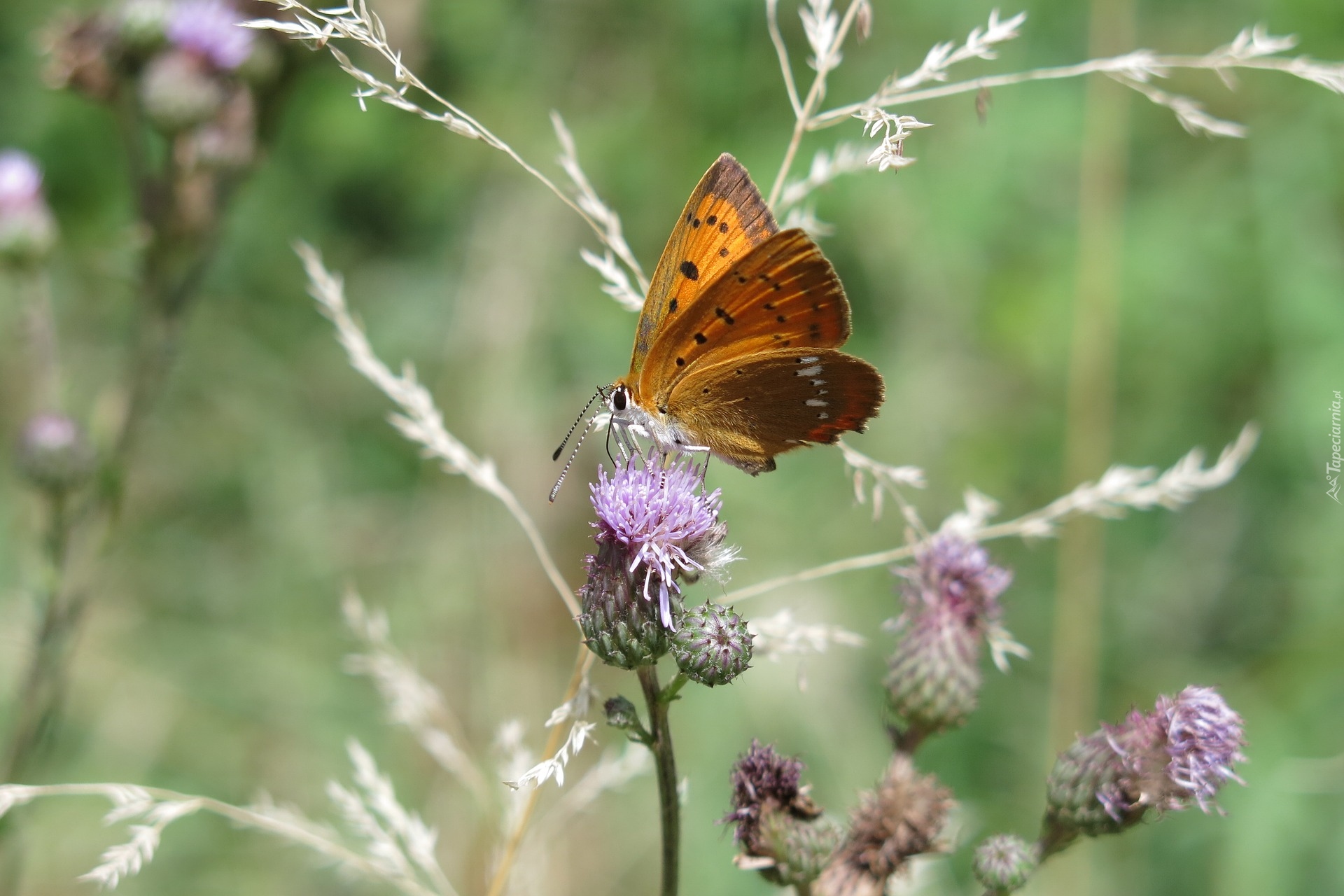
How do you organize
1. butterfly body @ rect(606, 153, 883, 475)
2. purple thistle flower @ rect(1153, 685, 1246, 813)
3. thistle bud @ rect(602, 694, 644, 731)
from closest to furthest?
thistle bud @ rect(602, 694, 644, 731), purple thistle flower @ rect(1153, 685, 1246, 813), butterfly body @ rect(606, 153, 883, 475)

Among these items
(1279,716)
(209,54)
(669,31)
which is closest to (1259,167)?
(1279,716)

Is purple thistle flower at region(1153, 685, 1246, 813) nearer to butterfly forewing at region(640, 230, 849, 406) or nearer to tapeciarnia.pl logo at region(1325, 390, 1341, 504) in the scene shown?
butterfly forewing at region(640, 230, 849, 406)

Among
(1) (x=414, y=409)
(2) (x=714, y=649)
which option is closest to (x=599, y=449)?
(1) (x=414, y=409)

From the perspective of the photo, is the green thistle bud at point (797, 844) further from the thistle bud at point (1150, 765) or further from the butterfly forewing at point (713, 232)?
the butterfly forewing at point (713, 232)

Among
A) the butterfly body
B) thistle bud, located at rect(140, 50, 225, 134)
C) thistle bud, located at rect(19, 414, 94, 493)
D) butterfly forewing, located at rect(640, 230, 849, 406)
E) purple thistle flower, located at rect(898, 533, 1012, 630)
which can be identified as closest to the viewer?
butterfly forewing, located at rect(640, 230, 849, 406)

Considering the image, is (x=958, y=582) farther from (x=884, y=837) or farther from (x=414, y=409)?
(x=414, y=409)

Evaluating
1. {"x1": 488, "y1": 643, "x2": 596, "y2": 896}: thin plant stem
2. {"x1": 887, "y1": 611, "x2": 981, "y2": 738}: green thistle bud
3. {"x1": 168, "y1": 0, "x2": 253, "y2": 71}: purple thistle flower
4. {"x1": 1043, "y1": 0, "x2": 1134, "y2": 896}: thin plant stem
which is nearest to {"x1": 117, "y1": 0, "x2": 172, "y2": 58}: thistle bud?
{"x1": 168, "y1": 0, "x2": 253, "y2": 71}: purple thistle flower
